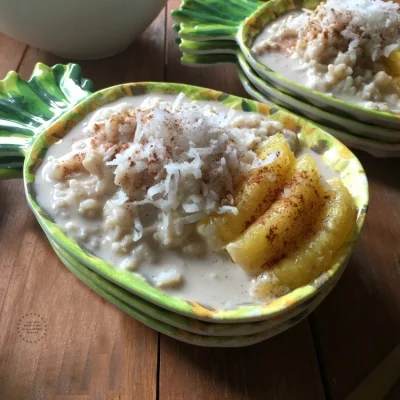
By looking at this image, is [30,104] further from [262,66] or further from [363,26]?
[363,26]

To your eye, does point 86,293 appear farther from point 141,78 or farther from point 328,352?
point 141,78

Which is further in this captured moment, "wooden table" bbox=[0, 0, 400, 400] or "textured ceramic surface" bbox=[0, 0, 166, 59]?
"textured ceramic surface" bbox=[0, 0, 166, 59]

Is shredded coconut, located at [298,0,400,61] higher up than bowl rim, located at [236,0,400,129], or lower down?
higher up

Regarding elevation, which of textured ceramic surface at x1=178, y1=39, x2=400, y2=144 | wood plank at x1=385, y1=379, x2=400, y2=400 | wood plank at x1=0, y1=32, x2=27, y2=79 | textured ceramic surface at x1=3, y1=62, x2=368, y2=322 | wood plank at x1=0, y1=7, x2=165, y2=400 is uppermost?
textured ceramic surface at x1=3, y1=62, x2=368, y2=322

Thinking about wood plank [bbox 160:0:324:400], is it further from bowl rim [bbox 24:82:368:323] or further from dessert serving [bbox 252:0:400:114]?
dessert serving [bbox 252:0:400:114]

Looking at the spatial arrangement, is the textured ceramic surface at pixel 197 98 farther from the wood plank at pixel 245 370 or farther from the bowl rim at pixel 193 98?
the wood plank at pixel 245 370

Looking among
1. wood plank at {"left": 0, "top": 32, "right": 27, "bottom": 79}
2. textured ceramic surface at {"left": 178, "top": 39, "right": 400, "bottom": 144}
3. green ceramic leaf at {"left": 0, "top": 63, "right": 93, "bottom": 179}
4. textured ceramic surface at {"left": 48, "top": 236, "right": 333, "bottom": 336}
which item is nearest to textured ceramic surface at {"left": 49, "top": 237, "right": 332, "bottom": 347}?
textured ceramic surface at {"left": 48, "top": 236, "right": 333, "bottom": 336}
